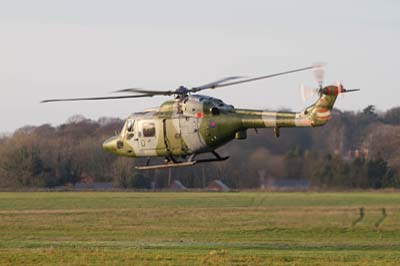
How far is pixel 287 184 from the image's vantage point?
39.4 m

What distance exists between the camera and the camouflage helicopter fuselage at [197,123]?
33638mm

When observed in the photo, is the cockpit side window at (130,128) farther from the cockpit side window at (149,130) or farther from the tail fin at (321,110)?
the tail fin at (321,110)

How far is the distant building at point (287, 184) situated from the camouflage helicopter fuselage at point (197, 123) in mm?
3364

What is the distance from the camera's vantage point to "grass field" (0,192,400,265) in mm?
38250

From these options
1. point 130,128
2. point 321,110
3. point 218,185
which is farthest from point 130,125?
point 218,185

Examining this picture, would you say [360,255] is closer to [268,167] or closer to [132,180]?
[268,167]

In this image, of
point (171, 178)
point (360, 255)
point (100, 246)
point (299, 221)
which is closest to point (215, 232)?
point (171, 178)

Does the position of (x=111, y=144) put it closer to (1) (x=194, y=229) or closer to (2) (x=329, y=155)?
(2) (x=329, y=155)

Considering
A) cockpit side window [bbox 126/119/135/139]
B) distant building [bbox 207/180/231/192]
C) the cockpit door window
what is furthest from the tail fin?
distant building [bbox 207/180/231/192]

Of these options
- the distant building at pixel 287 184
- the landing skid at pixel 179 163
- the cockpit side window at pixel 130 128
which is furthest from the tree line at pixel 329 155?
the cockpit side window at pixel 130 128

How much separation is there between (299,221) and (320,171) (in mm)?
30785

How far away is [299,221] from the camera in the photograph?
70062 millimetres

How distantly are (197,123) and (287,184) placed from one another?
5.45 metres

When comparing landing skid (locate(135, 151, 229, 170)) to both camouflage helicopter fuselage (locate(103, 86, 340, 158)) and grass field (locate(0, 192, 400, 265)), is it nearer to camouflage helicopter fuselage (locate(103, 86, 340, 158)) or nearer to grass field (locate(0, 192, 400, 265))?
camouflage helicopter fuselage (locate(103, 86, 340, 158))
